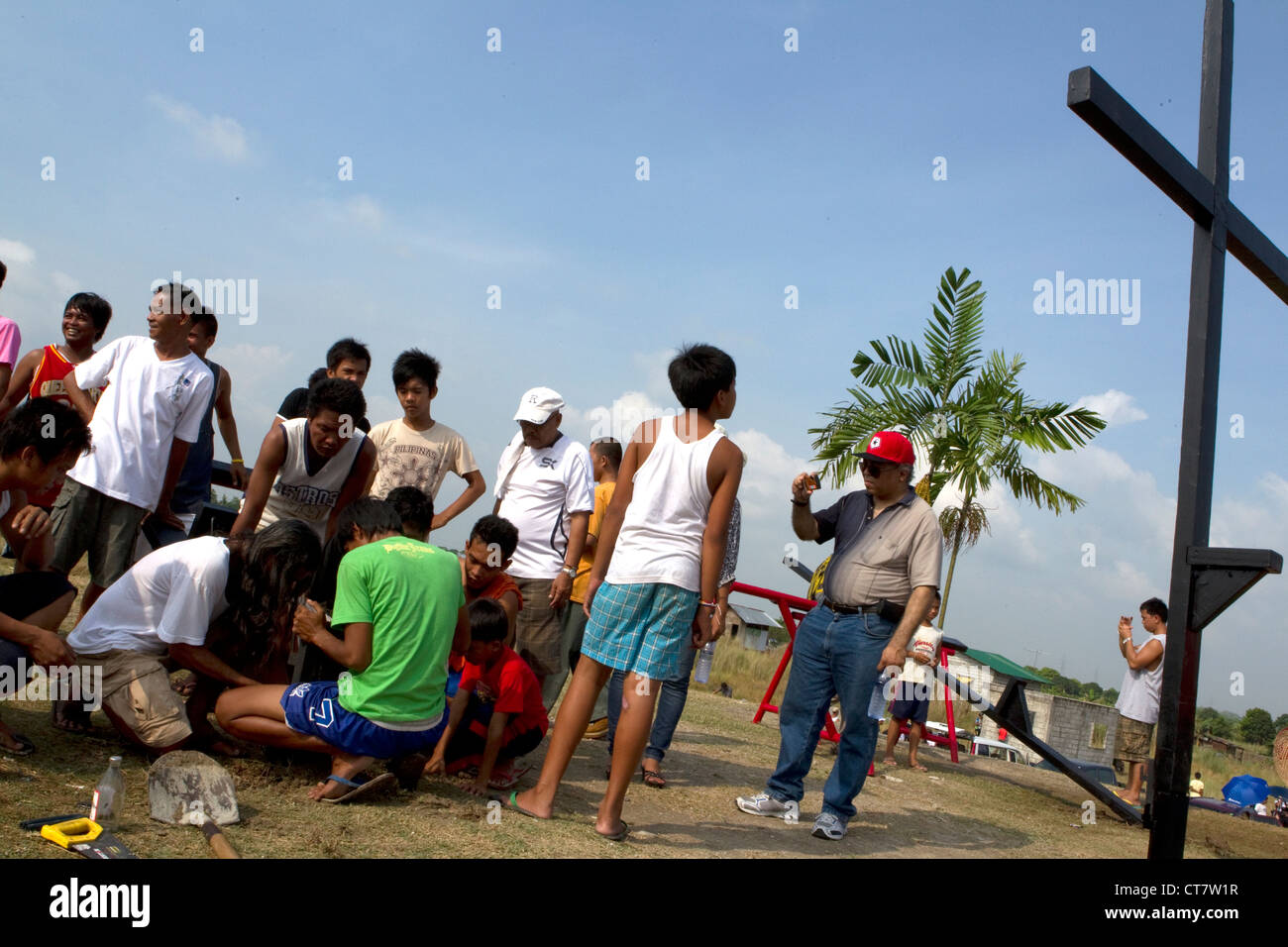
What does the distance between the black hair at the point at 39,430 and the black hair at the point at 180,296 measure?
1.25 metres

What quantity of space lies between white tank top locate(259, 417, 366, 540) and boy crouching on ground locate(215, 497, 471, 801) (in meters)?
0.88

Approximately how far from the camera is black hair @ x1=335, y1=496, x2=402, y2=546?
13.2 feet

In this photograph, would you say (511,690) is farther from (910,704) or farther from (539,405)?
(910,704)

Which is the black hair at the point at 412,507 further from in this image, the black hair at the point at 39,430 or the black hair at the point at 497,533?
the black hair at the point at 39,430

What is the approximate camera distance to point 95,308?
5.67 meters

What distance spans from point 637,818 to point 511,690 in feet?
2.54

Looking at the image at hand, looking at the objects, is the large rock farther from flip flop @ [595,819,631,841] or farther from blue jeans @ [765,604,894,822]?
blue jeans @ [765,604,894,822]

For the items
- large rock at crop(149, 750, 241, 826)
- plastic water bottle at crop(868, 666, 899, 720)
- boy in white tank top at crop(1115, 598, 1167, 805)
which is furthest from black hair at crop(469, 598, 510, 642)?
boy in white tank top at crop(1115, 598, 1167, 805)

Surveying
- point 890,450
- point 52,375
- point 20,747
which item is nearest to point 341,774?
point 20,747

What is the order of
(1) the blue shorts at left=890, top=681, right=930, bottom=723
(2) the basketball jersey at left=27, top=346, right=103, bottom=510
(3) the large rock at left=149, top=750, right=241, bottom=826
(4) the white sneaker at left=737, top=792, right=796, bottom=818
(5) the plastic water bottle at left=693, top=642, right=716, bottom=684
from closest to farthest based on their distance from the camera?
1. (3) the large rock at left=149, top=750, right=241, bottom=826
2. (4) the white sneaker at left=737, top=792, right=796, bottom=818
3. (2) the basketball jersey at left=27, top=346, right=103, bottom=510
4. (5) the plastic water bottle at left=693, top=642, right=716, bottom=684
5. (1) the blue shorts at left=890, top=681, right=930, bottom=723

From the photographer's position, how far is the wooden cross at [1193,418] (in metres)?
3.76

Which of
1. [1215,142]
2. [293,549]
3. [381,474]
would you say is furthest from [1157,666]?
[293,549]

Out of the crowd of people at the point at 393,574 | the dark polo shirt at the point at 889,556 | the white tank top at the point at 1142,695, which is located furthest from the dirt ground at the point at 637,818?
the dark polo shirt at the point at 889,556
